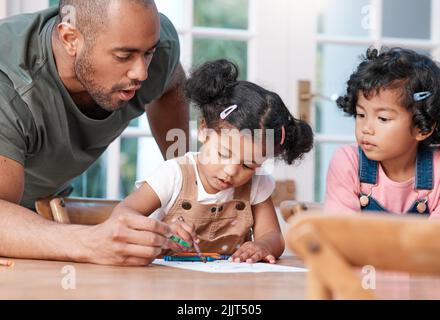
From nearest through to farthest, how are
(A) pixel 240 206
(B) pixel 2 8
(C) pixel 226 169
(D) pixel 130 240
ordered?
(D) pixel 130 240 → (C) pixel 226 169 → (A) pixel 240 206 → (B) pixel 2 8

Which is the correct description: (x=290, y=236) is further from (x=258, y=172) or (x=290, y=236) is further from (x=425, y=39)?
(x=425, y=39)

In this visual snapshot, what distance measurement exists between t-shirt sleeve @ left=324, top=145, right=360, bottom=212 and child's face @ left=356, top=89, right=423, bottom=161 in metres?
0.06

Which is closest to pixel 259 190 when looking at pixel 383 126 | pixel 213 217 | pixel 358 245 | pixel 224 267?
pixel 213 217

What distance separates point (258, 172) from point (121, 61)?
18.4 inches

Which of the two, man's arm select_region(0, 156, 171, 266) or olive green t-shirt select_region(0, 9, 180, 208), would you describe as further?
olive green t-shirt select_region(0, 9, 180, 208)

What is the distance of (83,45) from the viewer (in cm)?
Answer: 189

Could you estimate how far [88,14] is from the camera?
1877 mm

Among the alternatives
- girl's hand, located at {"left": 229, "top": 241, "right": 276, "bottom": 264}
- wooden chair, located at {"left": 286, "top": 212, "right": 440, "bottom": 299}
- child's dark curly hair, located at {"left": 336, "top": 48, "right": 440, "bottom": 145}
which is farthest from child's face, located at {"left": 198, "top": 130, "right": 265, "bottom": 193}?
wooden chair, located at {"left": 286, "top": 212, "right": 440, "bottom": 299}

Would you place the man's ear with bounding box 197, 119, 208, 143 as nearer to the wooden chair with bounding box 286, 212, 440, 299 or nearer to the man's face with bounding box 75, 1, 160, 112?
the man's face with bounding box 75, 1, 160, 112

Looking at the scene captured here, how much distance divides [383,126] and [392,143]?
0.05 m

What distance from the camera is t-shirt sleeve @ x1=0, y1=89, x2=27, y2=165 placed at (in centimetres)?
170

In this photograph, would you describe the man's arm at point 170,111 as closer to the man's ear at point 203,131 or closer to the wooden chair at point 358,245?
the man's ear at point 203,131

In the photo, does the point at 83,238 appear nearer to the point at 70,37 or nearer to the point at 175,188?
the point at 175,188
